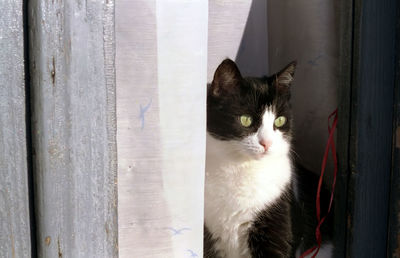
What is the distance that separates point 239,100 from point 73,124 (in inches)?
24.8

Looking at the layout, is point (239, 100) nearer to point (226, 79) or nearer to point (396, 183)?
Answer: point (226, 79)

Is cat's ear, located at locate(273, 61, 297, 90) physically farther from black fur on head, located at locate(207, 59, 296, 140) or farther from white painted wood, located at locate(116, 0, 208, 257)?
white painted wood, located at locate(116, 0, 208, 257)

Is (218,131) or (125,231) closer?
(125,231)

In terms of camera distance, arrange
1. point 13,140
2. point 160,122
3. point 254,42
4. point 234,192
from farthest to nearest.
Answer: point 254,42 → point 234,192 → point 160,122 → point 13,140

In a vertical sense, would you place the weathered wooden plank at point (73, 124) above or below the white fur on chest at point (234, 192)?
above

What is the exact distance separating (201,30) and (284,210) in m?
0.68

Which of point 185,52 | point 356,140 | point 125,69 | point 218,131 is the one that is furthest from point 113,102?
point 356,140

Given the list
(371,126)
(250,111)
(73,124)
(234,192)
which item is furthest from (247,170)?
(73,124)

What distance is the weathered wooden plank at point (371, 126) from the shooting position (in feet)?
4.21

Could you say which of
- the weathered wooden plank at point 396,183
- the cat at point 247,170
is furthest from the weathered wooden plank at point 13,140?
the weathered wooden plank at point 396,183

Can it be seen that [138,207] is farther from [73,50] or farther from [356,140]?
[356,140]

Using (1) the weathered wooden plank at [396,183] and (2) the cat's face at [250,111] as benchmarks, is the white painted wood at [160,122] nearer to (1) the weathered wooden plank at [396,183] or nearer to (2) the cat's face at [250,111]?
(2) the cat's face at [250,111]

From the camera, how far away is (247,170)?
145cm

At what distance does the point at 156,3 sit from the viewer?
1.13 metres
